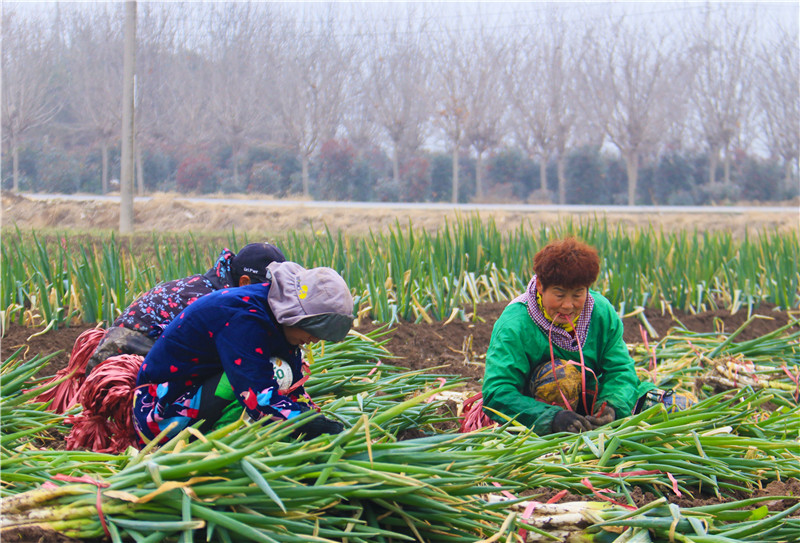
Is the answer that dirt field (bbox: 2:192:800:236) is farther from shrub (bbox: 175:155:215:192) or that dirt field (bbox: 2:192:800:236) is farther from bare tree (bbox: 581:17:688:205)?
bare tree (bbox: 581:17:688:205)

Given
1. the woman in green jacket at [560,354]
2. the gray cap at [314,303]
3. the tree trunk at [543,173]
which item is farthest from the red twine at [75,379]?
the tree trunk at [543,173]

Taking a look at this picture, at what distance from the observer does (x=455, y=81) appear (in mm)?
21094

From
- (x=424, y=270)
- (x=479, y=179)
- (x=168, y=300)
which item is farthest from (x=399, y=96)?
(x=168, y=300)

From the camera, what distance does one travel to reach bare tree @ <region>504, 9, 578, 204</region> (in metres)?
21.0

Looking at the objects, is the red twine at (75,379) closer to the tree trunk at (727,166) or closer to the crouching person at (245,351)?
the crouching person at (245,351)

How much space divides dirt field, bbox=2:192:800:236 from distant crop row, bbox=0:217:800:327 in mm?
3880

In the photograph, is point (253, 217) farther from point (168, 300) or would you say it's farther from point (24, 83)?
point (168, 300)

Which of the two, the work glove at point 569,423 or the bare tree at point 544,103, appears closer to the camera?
the work glove at point 569,423

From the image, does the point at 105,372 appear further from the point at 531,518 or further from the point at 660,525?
the point at 660,525

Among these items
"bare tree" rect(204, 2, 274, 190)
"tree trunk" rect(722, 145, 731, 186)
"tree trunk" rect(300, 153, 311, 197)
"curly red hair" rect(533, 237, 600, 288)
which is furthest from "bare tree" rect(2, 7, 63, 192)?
"tree trunk" rect(722, 145, 731, 186)

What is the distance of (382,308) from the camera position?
450 centimetres

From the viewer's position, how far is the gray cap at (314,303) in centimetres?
214

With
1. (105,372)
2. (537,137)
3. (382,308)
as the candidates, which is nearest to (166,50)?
(537,137)

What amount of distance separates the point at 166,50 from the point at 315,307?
15962 millimetres
